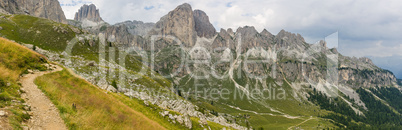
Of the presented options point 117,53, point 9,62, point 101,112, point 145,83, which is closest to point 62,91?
point 101,112

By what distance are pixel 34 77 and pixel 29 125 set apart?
11293 mm

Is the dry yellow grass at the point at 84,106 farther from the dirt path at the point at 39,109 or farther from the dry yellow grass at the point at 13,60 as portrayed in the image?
the dry yellow grass at the point at 13,60

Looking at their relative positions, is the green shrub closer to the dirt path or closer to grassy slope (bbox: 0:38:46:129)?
grassy slope (bbox: 0:38:46:129)

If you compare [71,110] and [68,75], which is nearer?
[71,110]

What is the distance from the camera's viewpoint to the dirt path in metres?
18.7

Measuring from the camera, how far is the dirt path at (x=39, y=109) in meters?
18.7

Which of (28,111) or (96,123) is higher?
(28,111)

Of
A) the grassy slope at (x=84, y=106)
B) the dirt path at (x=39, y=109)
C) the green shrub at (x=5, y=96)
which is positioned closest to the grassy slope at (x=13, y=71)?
the green shrub at (x=5, y=96)

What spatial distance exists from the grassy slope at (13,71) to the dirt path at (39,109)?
865mm

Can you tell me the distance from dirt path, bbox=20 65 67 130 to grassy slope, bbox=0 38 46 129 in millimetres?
865

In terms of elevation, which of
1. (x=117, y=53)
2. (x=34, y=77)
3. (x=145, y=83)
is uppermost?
(x=117, y=53)

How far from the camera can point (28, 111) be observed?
18.9 m

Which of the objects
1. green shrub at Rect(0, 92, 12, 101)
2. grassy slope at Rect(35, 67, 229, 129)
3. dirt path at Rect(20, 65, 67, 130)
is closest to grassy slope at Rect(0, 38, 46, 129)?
green shrub at Rect(0, 92, 12, 101)

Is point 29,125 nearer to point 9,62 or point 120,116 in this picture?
point 120,116
